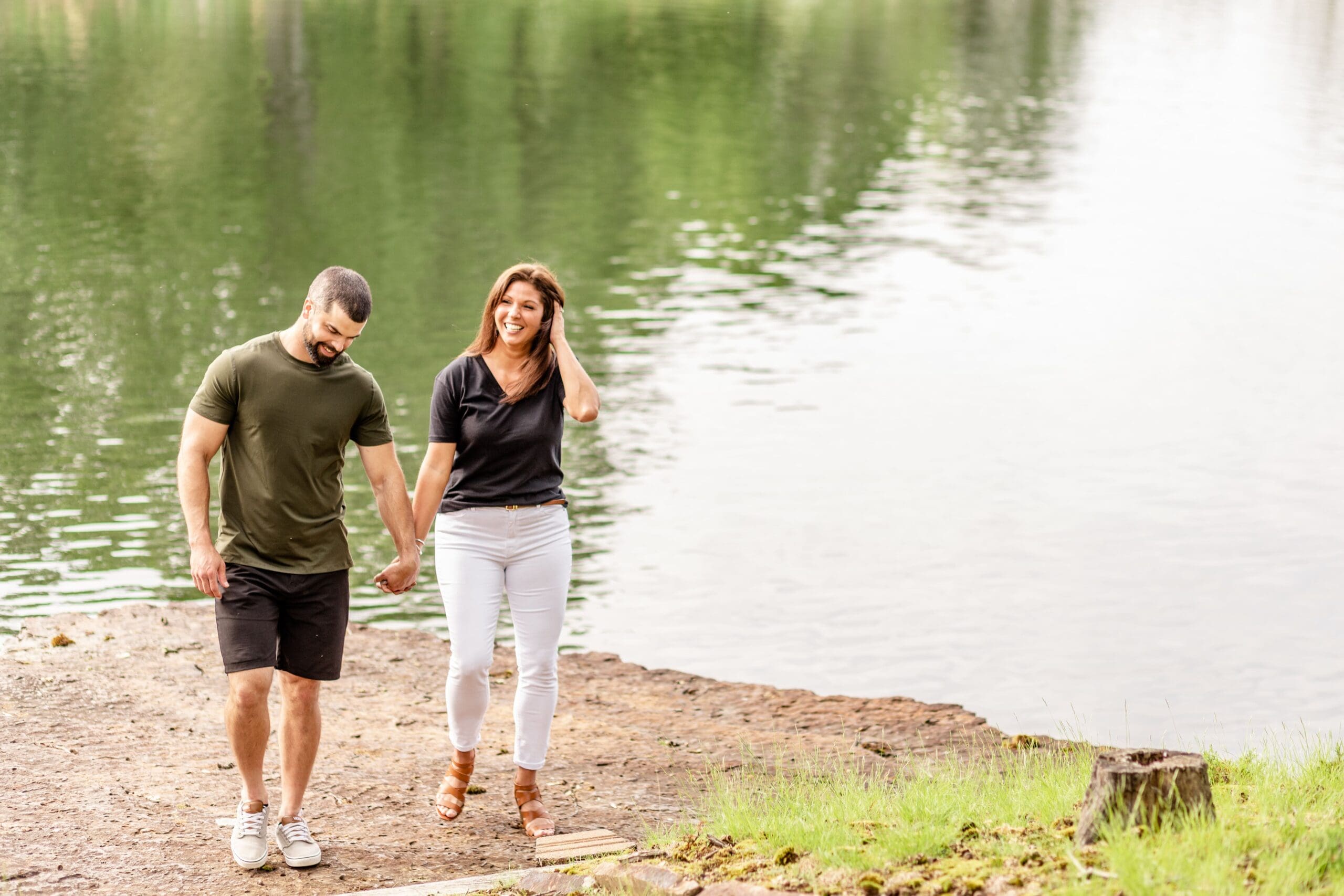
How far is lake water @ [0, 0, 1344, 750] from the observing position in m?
12.2

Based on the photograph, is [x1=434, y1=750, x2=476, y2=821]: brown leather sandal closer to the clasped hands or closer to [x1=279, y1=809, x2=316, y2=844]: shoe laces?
[x1=279, y1=809, x2=316, y2=844]: shoe laces

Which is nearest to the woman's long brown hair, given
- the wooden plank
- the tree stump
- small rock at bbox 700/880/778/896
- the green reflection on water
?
the wooden plank

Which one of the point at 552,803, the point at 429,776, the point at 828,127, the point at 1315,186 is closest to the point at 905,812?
the point at 552,803

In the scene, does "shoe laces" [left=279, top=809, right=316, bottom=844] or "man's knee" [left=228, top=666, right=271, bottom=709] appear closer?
"man's knee" [left=228, top=666, right=271, bottom=709]

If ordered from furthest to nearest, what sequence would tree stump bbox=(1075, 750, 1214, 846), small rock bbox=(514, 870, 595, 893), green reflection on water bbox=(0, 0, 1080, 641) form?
green reflection on water bbox=(0, 0, 1080, 641) → small rock bbox=(514, 870, 595, 893) → tree stump bbox=(1075, 750, 1214, 846)

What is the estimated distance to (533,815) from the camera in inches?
257

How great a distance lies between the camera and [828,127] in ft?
155

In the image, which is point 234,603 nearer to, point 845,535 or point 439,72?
point 845,535

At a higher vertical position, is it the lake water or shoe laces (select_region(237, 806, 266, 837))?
shoe laces (select_region(237, 806, 266, 837))

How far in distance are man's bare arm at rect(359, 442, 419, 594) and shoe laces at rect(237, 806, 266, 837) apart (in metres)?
0.99

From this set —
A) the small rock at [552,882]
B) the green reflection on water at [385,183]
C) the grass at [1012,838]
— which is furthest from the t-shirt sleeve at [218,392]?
the green reflection on water at [385,183]

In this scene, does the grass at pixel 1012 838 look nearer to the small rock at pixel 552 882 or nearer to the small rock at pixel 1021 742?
the small rock at pixel 552 882

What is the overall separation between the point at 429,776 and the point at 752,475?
8.83 meters

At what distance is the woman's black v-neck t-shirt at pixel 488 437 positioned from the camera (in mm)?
6324
